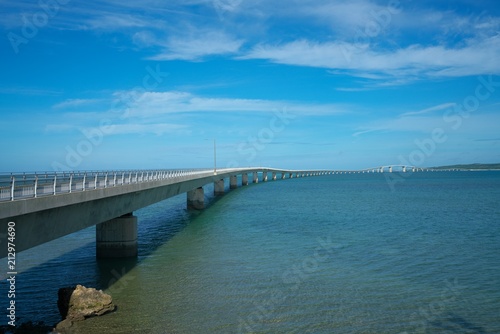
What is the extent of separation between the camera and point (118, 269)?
82.5ft

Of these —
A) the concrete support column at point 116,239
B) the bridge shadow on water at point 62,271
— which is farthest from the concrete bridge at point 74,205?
the bridge shadow on water at point 62,271

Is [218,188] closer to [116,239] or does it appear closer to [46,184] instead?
[116,239]

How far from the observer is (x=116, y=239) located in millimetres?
28688

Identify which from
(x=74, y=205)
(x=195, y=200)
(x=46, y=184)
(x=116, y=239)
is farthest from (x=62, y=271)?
(x=195, y=200)

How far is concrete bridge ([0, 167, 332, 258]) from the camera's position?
15.0 metres

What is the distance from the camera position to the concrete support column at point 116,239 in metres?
28.3

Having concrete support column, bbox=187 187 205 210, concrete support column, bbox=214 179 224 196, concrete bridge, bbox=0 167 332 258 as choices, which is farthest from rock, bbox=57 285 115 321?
concrete support column, bbox=214 179 224 196

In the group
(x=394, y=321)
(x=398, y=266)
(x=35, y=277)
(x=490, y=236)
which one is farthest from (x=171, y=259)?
(x=490, y=236)

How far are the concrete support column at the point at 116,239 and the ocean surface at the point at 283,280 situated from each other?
35.5 inches

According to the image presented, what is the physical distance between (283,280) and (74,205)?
10373 mm

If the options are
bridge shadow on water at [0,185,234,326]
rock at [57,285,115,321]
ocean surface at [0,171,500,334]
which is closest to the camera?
ocean surface at [0,171,500,334]

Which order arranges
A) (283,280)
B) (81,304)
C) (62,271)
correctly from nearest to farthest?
(81,304) < (283,280) < (62,271)

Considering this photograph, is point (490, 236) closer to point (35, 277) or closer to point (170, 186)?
point (170, 186)

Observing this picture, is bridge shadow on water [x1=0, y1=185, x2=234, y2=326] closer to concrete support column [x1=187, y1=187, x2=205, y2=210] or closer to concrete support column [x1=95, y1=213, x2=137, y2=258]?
concrete support column [x1=95, y1=213, x2=137, y2=258]
